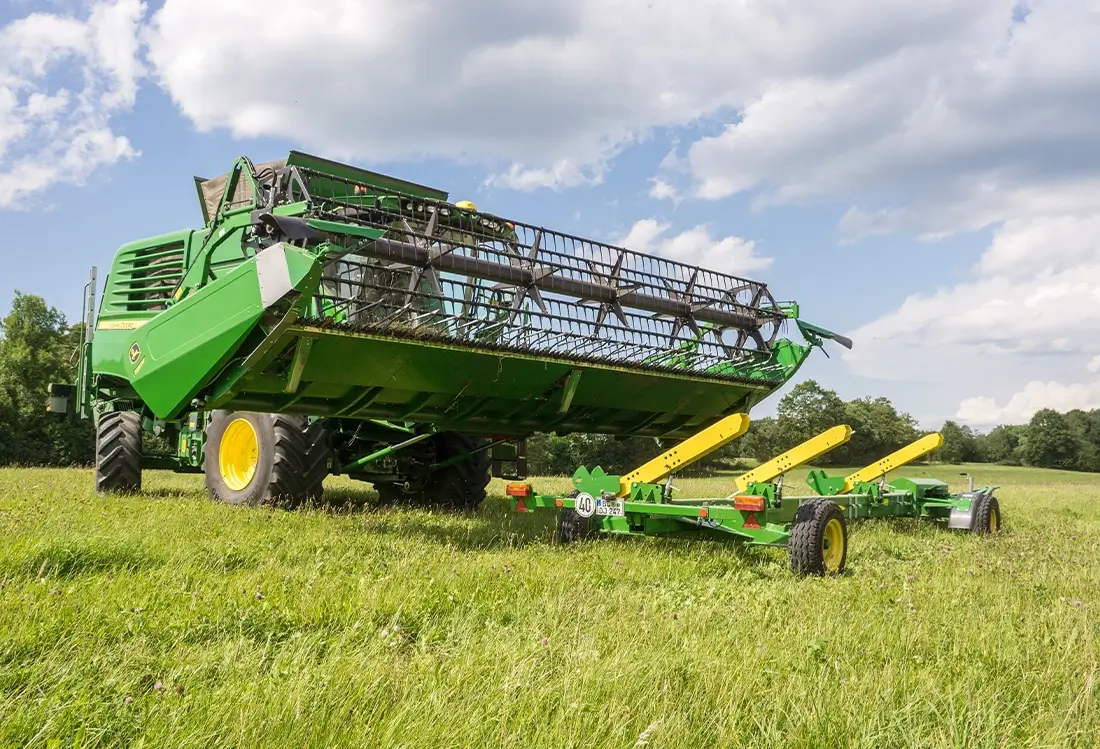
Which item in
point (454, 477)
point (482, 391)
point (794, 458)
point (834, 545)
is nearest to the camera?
point (834, 545)

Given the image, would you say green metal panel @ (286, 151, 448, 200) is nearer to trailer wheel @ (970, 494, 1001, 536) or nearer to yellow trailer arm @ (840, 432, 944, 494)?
yellow trailer arm @ (840, 432, 944, 494)

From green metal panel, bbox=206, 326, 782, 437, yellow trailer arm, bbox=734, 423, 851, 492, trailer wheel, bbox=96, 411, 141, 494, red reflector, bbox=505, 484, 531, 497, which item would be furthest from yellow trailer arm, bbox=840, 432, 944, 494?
trailer wheel, bbox=96, 411, 141, 494

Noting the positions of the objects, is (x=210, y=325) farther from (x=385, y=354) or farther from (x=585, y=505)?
(x=585, y=505)

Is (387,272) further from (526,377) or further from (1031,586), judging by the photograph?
(1031,586)

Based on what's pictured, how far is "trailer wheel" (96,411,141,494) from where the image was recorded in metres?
9.46

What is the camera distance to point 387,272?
725 cm

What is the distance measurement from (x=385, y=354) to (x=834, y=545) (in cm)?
350

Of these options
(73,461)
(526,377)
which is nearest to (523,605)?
(526,377)

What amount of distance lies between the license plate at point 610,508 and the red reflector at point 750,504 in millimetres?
880

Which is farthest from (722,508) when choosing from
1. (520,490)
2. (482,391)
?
(482,391)

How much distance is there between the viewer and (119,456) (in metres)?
9.48

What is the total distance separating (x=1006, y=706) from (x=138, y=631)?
3086 millimetres

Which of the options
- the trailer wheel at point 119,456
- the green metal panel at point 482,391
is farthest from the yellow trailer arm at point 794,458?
the trailer wheel at point 119,456

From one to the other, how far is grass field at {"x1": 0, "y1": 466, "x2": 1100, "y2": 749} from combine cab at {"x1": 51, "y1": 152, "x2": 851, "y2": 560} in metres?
1.35
